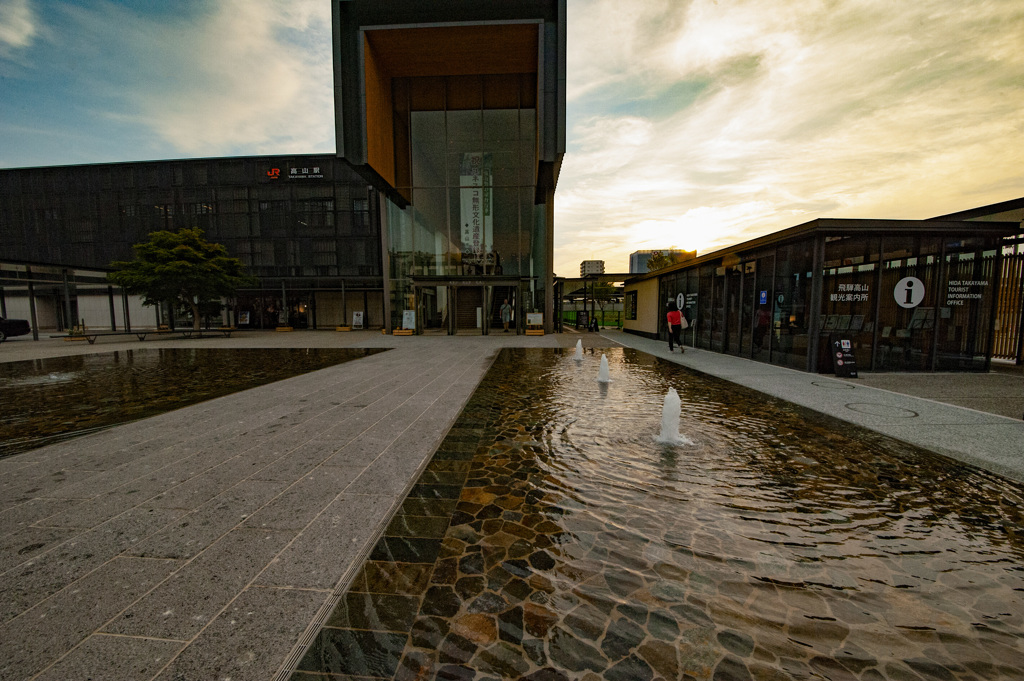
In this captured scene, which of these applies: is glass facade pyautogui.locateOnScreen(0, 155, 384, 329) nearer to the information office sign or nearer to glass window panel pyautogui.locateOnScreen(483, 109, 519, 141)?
glass window panel pyautogui.locateOnScreen(483, 109, 519, 141)

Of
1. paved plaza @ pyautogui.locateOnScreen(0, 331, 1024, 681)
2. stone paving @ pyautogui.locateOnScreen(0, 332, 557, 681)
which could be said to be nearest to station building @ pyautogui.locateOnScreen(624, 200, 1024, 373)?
paved plaza @ pyautogui.locateOnScreen(0, 331, 1024, 681)

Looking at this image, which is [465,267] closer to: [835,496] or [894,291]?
[894,291]

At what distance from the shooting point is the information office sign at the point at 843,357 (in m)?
9.70

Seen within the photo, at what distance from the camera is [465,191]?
23.5m

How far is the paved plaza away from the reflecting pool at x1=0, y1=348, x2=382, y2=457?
913 mm

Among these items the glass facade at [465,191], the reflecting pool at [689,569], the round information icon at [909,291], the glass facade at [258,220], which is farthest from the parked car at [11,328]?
the round information icon at [909,291]

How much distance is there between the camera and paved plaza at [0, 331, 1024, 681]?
2.11m

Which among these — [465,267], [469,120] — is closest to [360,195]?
[469,120]

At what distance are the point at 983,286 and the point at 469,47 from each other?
22.1 metres

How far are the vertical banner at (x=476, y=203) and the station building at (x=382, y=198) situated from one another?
82 mm

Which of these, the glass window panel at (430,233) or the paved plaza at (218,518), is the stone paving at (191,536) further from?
the glass window panel at (430,233)

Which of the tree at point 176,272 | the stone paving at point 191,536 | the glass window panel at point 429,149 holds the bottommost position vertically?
the stone paving at point 191,536

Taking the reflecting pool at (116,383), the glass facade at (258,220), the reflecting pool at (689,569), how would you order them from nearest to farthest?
the reflecting pool at (689,569) → the reflecting pool at (116,383) → the glass facade at (258,220)

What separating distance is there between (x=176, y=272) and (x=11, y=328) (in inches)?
477
